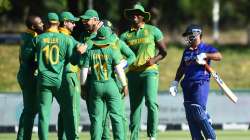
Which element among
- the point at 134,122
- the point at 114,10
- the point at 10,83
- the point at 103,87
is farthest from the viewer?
the point at 114,10

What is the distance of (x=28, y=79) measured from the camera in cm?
1762

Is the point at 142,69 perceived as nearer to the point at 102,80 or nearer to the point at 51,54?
the point at 102,80

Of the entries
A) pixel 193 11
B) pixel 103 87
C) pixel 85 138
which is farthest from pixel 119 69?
pixel 193 11

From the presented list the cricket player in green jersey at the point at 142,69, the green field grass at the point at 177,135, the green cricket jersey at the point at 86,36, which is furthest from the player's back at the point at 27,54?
the green field grass at the point at 177,135

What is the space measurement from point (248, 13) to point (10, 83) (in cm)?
3069

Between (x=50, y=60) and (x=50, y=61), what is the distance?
2 cm

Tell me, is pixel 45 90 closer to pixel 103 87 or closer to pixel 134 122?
pixel 103 87

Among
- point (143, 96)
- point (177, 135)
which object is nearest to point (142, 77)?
point (143, 96)

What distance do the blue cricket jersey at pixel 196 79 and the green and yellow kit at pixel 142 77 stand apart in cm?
150

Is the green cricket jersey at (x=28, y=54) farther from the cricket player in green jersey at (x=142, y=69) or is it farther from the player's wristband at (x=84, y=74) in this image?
the cricket player in green jersey at (x=142, y=69)

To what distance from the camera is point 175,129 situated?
25.0 m

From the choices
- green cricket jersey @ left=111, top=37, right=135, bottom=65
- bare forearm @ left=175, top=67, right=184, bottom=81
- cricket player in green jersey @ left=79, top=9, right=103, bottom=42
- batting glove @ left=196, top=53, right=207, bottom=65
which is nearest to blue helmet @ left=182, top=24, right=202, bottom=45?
batting glove @ left=196, top=53, right=207, bottom=65

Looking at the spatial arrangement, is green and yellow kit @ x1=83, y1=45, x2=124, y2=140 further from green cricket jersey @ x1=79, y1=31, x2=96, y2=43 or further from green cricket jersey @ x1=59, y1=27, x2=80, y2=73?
green cricket jersey @ x1=59, y1=27, x2=80, y2=73

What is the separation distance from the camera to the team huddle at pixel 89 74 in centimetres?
1667
